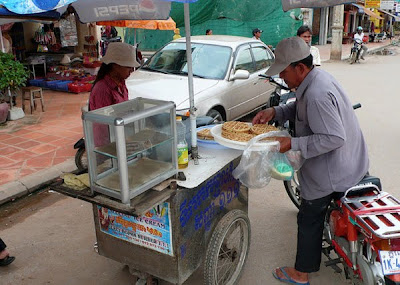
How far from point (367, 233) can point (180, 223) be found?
1.15m

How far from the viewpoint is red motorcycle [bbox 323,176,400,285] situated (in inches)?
90.5

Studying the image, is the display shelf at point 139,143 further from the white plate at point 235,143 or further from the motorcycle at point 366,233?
the motorcycle at point 366,233

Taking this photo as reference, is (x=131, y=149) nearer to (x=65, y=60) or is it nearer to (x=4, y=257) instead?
(x=4, y=257)

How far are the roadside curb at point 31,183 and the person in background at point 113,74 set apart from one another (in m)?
2.05

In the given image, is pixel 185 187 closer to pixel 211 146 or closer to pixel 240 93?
pixel 211 146

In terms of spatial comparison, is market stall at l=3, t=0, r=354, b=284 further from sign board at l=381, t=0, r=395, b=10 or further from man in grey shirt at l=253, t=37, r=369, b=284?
sign board at l=381, t=0, r=395, b=10

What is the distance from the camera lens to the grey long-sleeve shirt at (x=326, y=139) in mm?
2328

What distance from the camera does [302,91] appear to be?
251cm

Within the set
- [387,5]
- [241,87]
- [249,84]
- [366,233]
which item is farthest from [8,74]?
[387,5]

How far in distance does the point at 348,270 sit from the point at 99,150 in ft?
6.32

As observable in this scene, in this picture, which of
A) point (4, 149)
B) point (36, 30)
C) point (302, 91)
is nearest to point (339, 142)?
point (302, 91)

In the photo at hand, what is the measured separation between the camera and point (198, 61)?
21.2 feet

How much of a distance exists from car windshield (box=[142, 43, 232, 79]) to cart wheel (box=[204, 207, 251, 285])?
3677mm

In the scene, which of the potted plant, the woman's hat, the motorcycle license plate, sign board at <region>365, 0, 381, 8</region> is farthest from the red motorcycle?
sign board at <region>365, 0, 381, 8</region>
